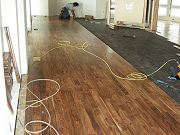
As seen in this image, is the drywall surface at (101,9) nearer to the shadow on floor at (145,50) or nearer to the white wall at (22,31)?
the shadow on floor at (145,50)

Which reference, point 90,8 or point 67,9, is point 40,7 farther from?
point 90,8

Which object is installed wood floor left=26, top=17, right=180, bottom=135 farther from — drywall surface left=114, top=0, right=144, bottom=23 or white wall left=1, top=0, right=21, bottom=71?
drywall surface left=114, top=0, right=144, bottom=23

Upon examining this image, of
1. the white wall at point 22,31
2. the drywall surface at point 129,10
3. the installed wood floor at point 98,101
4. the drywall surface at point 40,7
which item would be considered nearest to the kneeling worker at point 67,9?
the drywall surface at point 40,7

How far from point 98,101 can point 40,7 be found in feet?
29.4

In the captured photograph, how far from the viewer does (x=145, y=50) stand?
5.52m

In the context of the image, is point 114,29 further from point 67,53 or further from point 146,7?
point 67,53

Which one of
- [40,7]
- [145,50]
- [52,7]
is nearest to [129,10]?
[145,50]

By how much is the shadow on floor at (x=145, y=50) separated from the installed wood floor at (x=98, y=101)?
0.19 meters

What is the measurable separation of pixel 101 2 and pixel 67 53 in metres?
6.53

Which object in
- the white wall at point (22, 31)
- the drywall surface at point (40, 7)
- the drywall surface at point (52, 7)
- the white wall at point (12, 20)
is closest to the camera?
the white wall at point (12, 20)

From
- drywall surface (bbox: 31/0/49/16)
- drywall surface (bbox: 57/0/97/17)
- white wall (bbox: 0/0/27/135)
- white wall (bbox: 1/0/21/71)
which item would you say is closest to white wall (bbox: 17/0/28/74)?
white wall (bbox: 0/0/27/135)

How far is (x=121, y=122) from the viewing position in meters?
2.56

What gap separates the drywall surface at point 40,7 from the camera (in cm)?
1099

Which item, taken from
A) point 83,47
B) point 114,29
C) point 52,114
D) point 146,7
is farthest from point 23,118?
point 146,7
